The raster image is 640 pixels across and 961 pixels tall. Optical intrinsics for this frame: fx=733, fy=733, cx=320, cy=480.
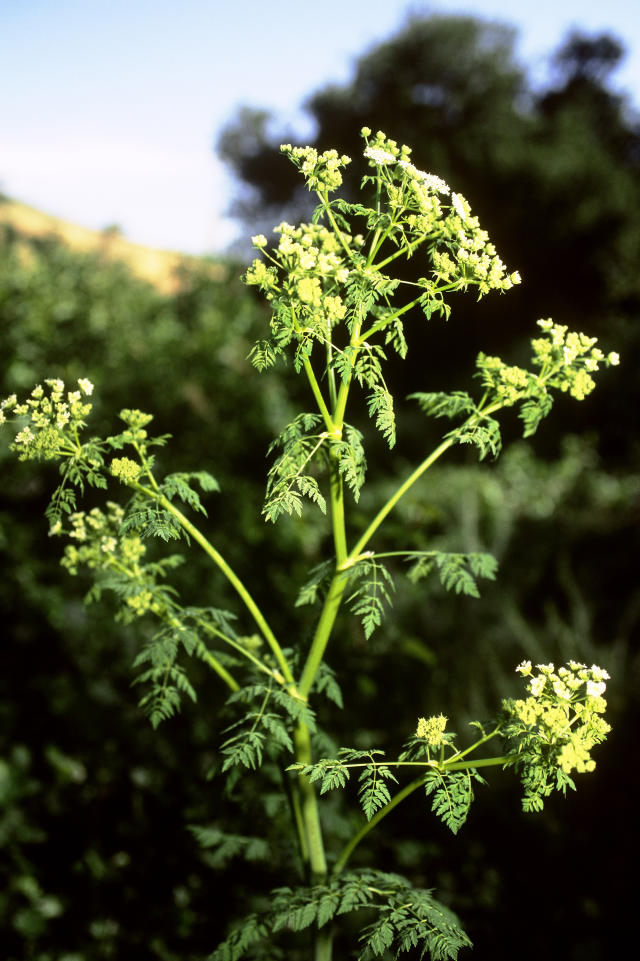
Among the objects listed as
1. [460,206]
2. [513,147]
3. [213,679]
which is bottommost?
[460,206]

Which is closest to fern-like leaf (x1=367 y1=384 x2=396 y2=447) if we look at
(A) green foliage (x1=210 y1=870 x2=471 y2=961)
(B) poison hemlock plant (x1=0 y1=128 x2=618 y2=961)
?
(B) poison hemlock plant (x1=0 y1=128 x2=618 y2=961)

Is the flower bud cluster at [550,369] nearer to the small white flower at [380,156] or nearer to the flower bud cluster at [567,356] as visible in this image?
the flower bud cluster at [567,356]

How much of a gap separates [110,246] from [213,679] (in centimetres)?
1209

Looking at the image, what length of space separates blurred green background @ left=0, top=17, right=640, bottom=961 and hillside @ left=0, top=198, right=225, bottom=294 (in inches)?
44.6

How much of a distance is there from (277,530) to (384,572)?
359 cm

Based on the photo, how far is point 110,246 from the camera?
13648mm

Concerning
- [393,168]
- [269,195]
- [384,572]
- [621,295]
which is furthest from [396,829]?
[269,195]

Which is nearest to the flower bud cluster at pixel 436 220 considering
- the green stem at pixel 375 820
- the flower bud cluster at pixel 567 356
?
the flower bud cluster at pixel 567 356

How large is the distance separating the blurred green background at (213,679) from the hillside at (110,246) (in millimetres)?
1133

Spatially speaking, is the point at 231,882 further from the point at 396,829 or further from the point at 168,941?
the point at 396,829

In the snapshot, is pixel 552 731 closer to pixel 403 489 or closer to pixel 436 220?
pixel 403 489

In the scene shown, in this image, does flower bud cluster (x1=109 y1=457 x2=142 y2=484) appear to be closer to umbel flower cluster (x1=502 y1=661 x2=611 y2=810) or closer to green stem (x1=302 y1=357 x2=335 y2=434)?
green stem (x1=302 y1=357 x2=335 y2=434)

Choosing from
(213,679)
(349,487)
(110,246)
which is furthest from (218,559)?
(110,246)

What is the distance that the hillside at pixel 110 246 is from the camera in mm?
13078
